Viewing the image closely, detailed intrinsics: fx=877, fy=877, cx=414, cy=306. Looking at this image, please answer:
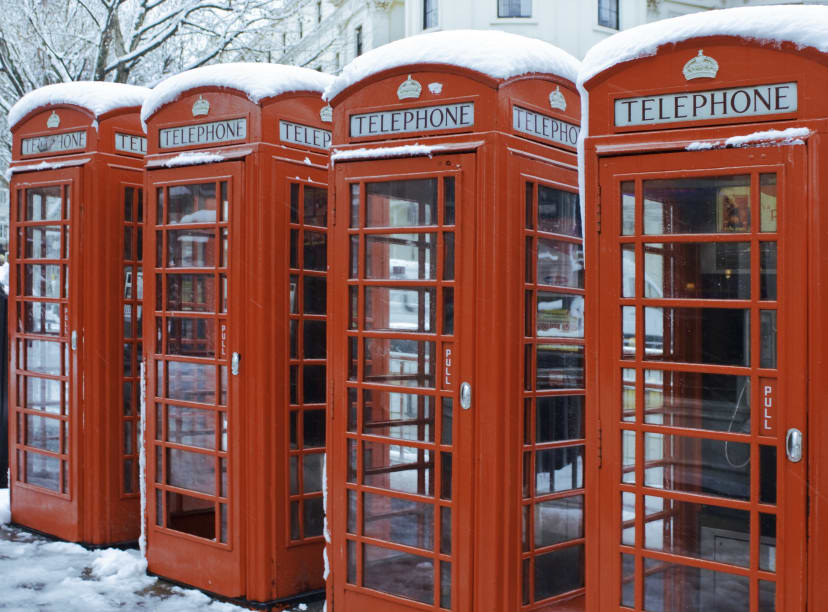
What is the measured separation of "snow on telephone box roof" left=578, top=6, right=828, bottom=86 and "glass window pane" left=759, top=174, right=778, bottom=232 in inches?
18.5

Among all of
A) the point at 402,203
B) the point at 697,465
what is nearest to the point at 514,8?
the point at 402,203

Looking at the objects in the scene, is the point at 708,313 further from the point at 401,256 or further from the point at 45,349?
the point at 45,349

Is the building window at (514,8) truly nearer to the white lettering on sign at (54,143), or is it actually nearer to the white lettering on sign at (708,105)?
the white lettering on sign at (54,143)

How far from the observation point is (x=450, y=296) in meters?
3.99

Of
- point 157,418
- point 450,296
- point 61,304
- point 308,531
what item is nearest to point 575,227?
point 450,296

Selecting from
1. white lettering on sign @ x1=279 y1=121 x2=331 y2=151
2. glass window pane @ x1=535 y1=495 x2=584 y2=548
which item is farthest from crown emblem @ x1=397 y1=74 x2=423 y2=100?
glass window pane @ x1=535 y1=495 x2=584 y2=548

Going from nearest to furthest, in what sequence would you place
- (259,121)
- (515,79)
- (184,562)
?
(515,79)
(259,121)
(184,562)

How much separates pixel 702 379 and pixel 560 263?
1.11 meters

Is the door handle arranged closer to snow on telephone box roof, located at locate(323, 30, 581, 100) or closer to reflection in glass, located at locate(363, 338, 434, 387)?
reflection in glass, located at locate(363, 338, 434, 387)

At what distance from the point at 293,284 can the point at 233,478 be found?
1.13 metres

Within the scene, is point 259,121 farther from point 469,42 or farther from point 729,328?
point 729,328

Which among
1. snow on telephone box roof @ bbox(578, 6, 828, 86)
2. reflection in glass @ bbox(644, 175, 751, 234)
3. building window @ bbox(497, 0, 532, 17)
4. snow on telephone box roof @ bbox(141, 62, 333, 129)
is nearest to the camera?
snow on telephone box roof @ bbox(578, 6, 828, 86)

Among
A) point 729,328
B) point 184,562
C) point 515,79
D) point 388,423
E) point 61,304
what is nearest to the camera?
point 729,328

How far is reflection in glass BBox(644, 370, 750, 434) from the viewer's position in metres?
3.26
